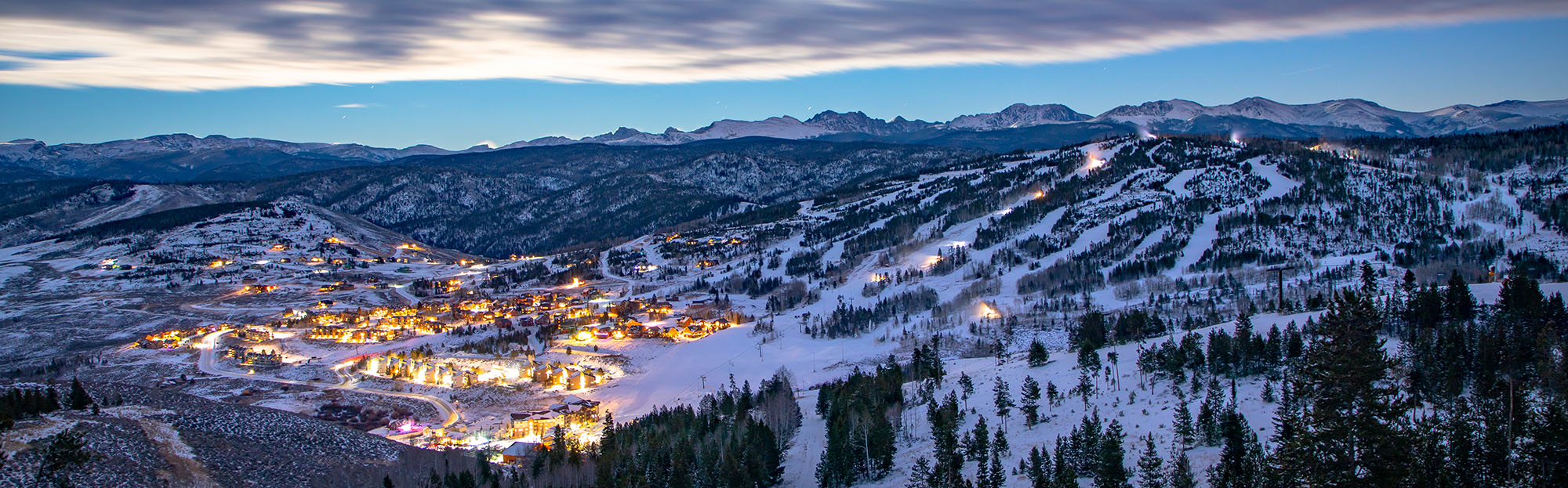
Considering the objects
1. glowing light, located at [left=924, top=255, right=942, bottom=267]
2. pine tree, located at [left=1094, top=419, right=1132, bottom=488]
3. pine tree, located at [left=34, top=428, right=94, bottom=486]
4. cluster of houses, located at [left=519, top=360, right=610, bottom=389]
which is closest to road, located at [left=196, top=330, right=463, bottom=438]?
cluster of houses, located at [left=519, top=360, right=610, bottom=389]

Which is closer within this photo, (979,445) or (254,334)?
(979,445)

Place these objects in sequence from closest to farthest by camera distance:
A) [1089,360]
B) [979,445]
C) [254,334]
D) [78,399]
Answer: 1. [979,445]
2. [78,399]
3. [1089,360]
4. [254,334]

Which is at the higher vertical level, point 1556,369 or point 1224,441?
point 1556,369

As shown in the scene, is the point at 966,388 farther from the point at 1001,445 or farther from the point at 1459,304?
the point at 1459,304

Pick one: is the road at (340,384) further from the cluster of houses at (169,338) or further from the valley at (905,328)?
the cluster of houses at (169,338)

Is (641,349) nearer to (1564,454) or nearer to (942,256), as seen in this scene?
(942,256)

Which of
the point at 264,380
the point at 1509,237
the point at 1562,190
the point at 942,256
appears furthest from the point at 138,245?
the point at 1562,190

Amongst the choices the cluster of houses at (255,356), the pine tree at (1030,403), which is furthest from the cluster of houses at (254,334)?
the pine tree at (1030,403)

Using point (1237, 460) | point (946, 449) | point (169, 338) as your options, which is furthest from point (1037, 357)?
point (169, 338)
